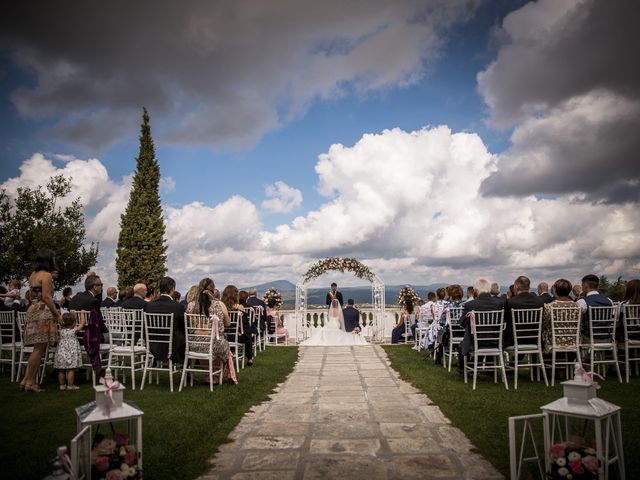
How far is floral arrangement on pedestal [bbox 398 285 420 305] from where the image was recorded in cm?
1823

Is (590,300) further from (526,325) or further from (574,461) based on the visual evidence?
(574,461)

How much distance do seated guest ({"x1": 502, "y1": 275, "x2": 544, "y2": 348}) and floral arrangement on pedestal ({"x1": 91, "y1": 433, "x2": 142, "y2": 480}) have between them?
20.2 feet

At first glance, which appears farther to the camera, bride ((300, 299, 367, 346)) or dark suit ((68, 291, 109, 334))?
bride ((300, 299, 367, 346))

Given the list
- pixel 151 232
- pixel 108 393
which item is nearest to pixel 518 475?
pixel 108 393

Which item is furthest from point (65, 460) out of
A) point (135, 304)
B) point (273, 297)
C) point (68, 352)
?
point (273, 297)

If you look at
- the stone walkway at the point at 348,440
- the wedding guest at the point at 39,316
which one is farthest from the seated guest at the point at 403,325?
Result: the wedding guest at the point at 39,316

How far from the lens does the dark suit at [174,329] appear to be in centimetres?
754

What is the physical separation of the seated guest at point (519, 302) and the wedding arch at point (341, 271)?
988 cm

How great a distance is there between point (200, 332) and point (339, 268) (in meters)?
11.4

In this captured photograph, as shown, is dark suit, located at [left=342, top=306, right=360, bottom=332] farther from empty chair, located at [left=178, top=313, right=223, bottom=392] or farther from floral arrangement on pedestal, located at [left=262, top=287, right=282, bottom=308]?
empty chair, located at [left=178, top=313, right=223, bottom=392]

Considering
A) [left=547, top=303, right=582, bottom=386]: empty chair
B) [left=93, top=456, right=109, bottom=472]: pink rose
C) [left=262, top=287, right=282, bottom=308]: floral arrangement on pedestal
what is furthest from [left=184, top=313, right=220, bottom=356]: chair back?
[left=262, top=287, right=282, bottom=308]: floral arrangement on pedestal

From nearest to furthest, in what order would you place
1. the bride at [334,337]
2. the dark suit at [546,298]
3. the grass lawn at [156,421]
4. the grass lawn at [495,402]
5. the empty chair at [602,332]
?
the grass lawn at [156,421]
the grass lawn at [495,402]
the empty chair at [602,332]
the dark suit at [546,298]
the bride at [334,337]

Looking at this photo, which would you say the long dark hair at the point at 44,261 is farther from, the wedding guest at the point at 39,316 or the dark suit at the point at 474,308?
the dark suit at the point at 474,308

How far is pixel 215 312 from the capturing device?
25.4 ft
